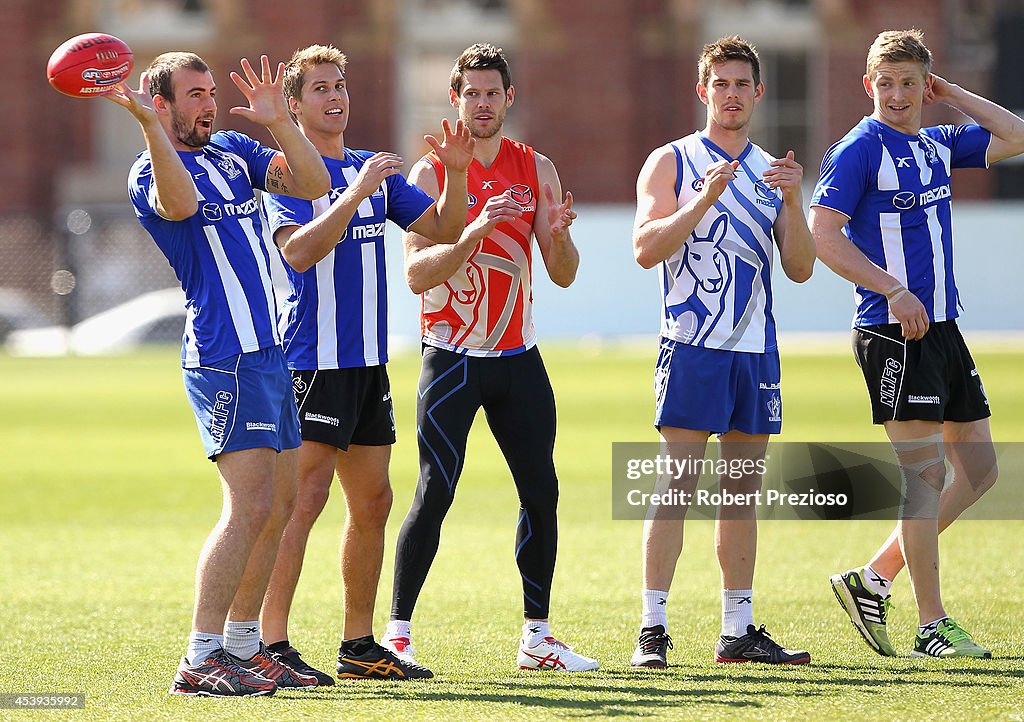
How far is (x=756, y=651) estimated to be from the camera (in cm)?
600

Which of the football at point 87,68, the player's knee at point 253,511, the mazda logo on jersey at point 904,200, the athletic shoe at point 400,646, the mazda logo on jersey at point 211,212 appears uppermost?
the football at point 87,68

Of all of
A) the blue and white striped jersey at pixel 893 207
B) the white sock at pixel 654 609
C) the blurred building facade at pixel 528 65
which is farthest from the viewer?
the blurred building facade at pixel 528 65

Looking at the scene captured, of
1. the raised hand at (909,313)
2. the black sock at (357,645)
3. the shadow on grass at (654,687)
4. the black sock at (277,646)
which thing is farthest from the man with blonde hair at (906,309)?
the black sock at (277,646)

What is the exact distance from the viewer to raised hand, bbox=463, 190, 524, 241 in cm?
581

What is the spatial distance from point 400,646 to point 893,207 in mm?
2688

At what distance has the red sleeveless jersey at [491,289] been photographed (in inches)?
243

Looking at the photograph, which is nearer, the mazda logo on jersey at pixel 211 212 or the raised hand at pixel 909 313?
the mazda logo on jersey at pixel 211 212

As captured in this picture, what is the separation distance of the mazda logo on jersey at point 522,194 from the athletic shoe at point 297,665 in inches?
78.7

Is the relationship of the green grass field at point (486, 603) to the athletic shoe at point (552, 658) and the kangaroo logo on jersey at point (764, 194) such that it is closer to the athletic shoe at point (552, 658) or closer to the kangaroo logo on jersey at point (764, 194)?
the athletic shoe at point (552, 658)

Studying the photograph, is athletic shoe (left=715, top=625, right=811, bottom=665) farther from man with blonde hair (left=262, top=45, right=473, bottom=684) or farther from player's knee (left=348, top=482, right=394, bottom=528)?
player's knee (left=348, top=482, right=394, bottom=528)

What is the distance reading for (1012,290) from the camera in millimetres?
29938

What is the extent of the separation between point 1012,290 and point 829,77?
8.17 metres

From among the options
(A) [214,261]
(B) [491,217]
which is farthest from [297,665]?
(B) [491,217]

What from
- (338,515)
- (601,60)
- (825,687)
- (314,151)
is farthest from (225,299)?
(601,60)
